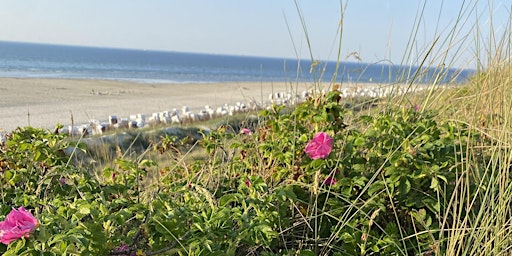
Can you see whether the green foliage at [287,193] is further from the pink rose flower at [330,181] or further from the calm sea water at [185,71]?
the calm sea water at [185,71]

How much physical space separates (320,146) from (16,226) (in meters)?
1.00

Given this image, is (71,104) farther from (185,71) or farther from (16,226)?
(185,71)

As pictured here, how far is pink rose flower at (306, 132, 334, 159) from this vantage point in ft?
5.71

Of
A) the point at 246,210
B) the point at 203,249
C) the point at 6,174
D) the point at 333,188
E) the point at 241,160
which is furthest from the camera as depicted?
Answer: the point at 241,160

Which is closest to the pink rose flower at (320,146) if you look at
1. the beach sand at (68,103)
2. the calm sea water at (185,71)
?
the calm sea water at (185,71)

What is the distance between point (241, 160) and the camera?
7.05 ft

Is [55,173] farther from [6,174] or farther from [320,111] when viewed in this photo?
[320,111]

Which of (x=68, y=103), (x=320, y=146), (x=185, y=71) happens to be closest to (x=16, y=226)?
(x=320, y=146)

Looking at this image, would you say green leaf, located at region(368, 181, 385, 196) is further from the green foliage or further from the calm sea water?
the calm sea water

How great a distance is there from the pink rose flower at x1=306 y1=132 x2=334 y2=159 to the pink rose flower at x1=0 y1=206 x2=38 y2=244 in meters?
0.95

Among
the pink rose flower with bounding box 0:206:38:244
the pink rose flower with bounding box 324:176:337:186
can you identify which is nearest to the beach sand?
the pink rose flower with bounding box 324:176:337:186

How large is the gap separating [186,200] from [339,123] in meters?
0.69

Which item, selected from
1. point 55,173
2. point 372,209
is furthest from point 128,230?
point 372,209

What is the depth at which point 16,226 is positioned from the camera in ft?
3.58
